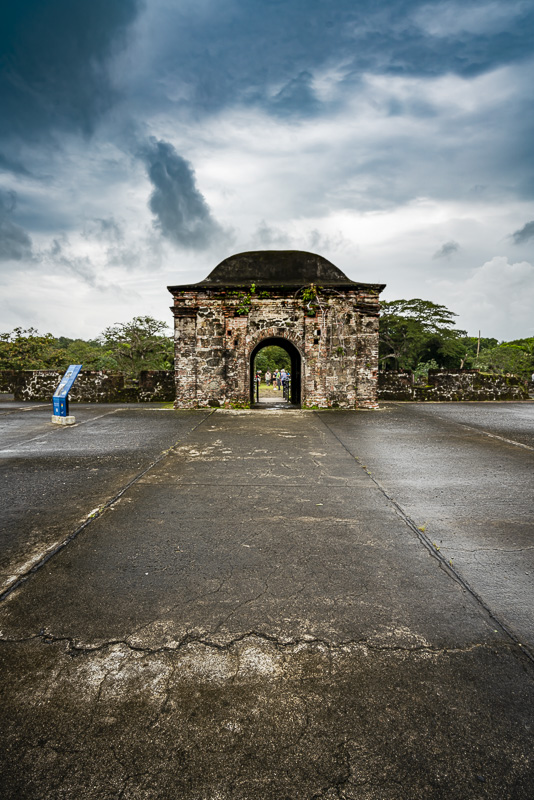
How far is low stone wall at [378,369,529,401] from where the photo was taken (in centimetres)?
1672

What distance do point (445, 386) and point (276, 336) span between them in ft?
25.4

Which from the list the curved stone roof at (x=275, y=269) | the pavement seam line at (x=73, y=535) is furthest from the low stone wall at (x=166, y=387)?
the pavement seam line at (x=73, y=535)

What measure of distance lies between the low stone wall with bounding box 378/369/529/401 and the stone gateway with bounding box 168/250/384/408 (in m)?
3.44

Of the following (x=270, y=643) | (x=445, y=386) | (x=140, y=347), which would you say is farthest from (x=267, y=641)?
(x=140, y=347)

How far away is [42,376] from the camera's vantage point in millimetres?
16875

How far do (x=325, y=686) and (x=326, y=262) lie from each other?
1352 cm

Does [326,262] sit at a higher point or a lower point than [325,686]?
higher

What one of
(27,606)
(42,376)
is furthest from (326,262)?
(27,606)

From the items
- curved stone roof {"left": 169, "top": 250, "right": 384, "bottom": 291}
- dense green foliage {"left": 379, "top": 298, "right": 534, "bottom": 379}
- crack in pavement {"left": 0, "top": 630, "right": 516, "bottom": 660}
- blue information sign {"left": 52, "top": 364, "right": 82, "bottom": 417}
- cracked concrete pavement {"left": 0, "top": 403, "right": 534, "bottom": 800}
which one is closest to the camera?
cracked concrete pavement {"left": 0, "top": 403, "right": 534, "bottom": 800}

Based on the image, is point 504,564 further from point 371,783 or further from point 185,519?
point 185,519

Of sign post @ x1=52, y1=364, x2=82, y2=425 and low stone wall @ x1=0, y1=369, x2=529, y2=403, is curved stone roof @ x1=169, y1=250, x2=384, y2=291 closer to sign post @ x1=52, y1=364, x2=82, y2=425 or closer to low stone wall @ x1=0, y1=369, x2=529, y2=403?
low stone wall @ x1=0, y1=369, x2=529, y2=403

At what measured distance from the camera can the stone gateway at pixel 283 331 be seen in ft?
44.0

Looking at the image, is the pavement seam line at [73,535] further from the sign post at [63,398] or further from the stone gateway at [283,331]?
the stone gateway at [283,331]

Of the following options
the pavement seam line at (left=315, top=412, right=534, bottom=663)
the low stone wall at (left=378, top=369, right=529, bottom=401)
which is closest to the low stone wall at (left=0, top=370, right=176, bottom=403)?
the low stone wall at (left=378, top=369, right=529, bottom=401)
